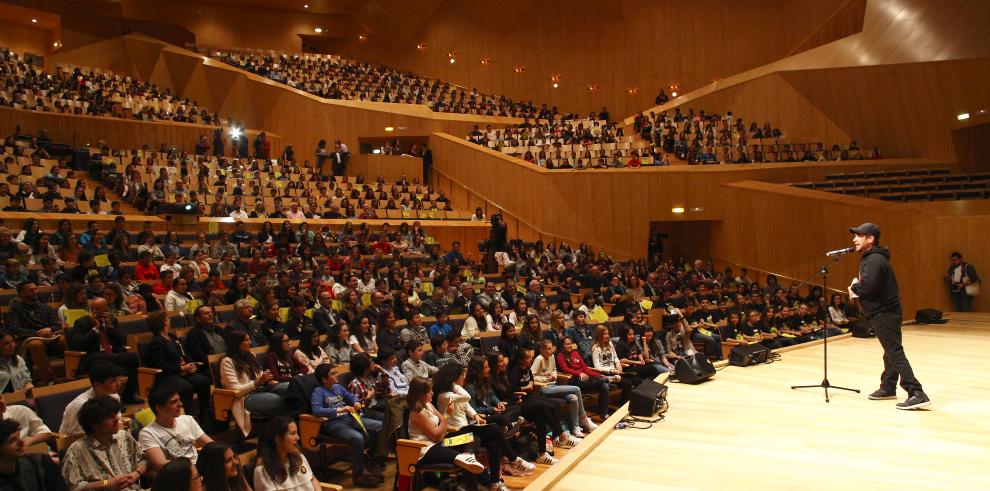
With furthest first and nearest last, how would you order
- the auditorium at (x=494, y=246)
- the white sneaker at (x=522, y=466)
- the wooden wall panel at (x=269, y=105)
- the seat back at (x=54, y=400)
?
the wooden wall panel at (x=269, y=105), the white sneaker at (x=522, y=466), the auditorium at (x=494, y=246), the seat back at (x=54, y=400)

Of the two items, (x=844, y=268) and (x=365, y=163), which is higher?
(x=365, y=163)

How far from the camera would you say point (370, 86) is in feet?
64.2

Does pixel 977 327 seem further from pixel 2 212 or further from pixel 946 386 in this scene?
pixel 2 212

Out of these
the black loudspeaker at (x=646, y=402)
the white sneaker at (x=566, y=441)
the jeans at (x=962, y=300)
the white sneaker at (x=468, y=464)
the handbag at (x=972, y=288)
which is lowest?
the white sneaker at (x=566, y=441)

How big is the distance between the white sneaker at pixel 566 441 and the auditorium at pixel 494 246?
22mm

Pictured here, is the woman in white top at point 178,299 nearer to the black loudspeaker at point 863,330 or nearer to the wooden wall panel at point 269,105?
the black loudspeaker at point 863,330

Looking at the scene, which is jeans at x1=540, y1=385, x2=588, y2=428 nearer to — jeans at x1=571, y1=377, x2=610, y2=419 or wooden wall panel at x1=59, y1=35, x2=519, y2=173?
jeans at x1=571, y1=377, x2=610, y2=419

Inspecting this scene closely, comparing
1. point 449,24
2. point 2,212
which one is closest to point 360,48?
point 449,24

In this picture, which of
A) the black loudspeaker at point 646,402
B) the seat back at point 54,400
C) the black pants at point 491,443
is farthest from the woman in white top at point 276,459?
the black loudspeaker at point 646,402

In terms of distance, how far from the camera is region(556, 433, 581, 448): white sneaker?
200 inches

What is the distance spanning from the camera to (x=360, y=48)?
2536 cm

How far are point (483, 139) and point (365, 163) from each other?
96.2 inches

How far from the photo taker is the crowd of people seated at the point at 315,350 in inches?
137

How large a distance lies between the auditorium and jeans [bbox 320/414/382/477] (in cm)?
2
